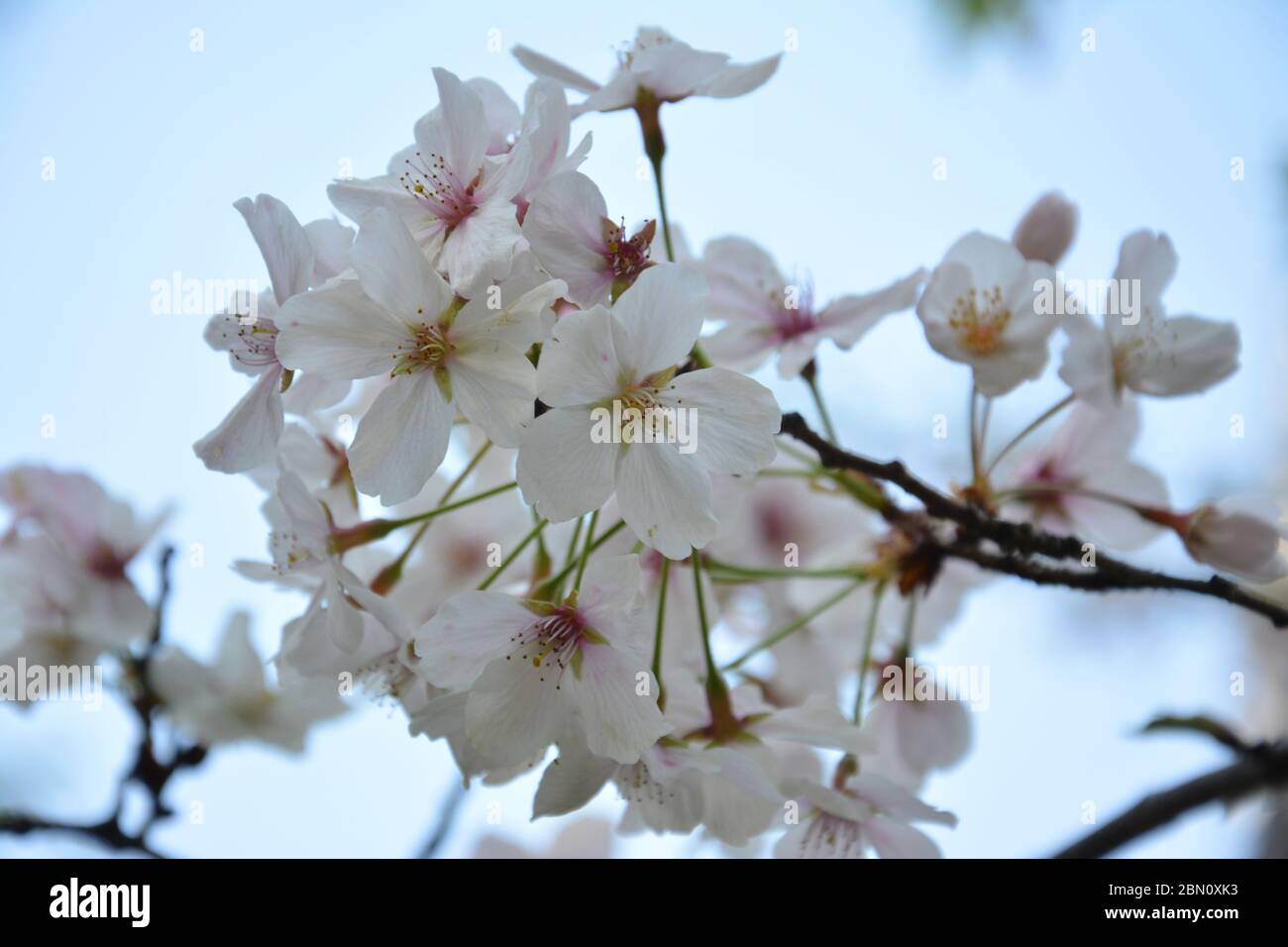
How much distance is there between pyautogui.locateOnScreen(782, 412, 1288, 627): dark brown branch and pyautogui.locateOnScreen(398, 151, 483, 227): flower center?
0.39 m

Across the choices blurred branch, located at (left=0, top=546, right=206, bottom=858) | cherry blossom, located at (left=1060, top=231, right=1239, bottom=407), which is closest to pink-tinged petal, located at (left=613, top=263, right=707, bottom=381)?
cherry blossom, located at (left=1060, top=231, right=1239, bottom=407)

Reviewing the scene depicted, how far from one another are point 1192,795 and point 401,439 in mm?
937

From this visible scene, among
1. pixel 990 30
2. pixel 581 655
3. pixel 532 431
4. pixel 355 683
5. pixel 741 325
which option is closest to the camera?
pixel 532 431

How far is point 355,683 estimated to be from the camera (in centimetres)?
130

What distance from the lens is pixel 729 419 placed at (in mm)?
1016

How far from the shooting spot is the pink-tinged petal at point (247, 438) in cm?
109

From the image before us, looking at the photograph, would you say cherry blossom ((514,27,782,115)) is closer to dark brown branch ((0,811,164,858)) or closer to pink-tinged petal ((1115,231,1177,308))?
pink-tinged petal ((1115,231,1177,308))

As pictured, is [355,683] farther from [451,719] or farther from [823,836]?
[823,836]

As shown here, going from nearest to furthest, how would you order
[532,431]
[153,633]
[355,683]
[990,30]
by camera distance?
[532,431] → [355,683] → [153,633] → [990,30]

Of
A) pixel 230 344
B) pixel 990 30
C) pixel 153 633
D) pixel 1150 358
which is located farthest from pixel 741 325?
pixel 153 633

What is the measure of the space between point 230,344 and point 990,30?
54.0 inches

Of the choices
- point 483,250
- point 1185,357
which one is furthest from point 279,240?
point 1185,357

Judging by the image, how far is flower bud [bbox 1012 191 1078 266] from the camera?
1453mm

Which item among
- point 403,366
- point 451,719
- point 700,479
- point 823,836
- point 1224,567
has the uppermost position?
point 403,366
